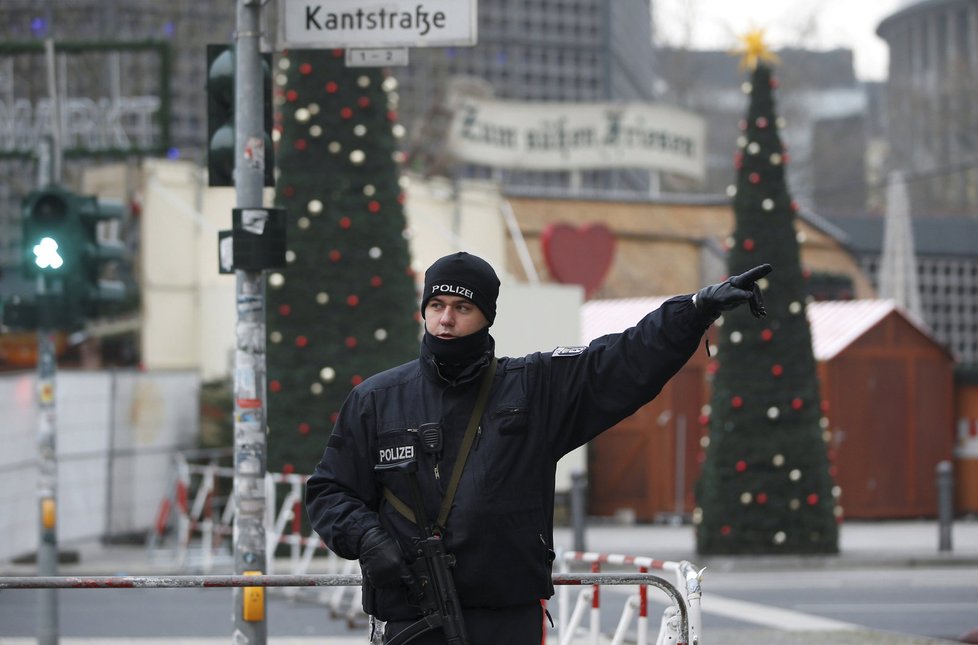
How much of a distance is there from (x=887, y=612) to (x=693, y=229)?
17.8 metres

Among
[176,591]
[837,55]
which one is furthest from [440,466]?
[837,55]

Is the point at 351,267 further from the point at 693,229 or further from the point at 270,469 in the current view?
the point at 693,229

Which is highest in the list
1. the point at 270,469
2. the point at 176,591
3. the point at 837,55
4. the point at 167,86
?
the point at 837,55

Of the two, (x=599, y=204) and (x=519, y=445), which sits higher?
(x=599, y=204)

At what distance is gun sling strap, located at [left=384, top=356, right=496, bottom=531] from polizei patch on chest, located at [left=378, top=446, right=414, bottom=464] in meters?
0.09

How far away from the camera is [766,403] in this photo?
1816cm

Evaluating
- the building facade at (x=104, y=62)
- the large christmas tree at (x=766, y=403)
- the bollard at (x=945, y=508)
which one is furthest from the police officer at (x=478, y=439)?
the building facade at (x=104, y=62)

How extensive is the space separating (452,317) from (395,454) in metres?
0.46

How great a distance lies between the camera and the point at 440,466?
501 centimetres

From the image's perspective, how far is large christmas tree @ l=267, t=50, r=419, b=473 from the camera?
59.1 feet

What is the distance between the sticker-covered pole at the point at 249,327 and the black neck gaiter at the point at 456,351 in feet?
11.5

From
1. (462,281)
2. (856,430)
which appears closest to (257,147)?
(462,281)

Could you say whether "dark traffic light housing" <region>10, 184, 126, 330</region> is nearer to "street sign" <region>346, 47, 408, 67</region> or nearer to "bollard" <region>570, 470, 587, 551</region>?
"street sign" <region>346, 47, 408, 67</region>

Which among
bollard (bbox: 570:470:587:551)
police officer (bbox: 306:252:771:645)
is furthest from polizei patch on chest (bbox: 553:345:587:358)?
bollard (bbox: 570:470:587:551)
